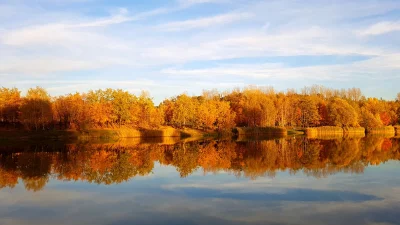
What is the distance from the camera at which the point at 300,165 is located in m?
23.2

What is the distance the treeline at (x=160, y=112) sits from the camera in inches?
2243

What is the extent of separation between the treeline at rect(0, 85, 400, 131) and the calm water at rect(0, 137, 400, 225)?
1343 inches

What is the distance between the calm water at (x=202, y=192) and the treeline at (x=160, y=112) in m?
34.1

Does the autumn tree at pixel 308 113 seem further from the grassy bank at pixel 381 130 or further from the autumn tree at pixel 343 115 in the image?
the grassy bank at pixel 381 130

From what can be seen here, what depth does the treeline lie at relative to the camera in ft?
187

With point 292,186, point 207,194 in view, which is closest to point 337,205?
point 292,186

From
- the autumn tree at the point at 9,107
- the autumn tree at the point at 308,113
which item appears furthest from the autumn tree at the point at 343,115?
the autumn tree at the point at 9,107

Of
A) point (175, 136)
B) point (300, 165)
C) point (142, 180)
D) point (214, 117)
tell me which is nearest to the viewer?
point (142, 180)

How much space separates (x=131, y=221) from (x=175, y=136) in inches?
1980

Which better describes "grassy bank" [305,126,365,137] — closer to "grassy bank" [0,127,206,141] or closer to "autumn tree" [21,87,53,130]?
"grassy bank" [0,127,206,141]

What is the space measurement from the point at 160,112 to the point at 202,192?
53.7 m

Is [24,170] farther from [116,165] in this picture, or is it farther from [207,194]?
[207,194]

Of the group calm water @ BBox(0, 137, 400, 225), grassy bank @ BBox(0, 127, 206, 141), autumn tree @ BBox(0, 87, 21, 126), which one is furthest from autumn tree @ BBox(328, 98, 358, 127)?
autumn tree @ BBox(0, 87, 21, 126)

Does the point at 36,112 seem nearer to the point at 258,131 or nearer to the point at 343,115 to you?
the point at 258,131
